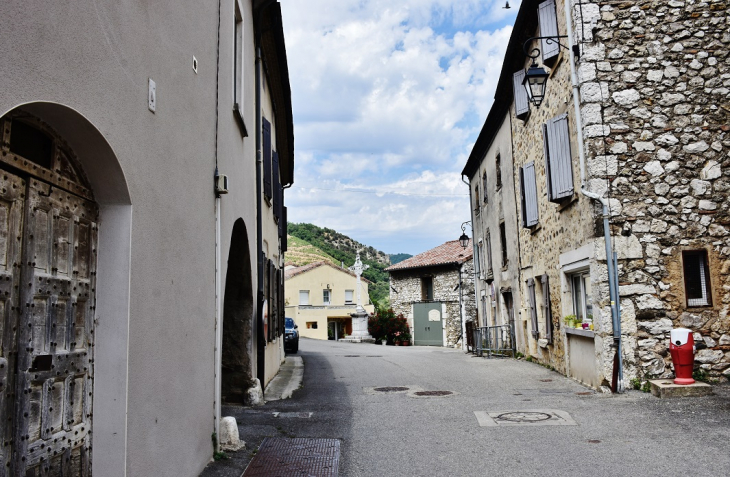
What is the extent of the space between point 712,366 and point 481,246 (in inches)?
576

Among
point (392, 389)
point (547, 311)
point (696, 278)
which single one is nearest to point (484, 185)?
point (547, 311)

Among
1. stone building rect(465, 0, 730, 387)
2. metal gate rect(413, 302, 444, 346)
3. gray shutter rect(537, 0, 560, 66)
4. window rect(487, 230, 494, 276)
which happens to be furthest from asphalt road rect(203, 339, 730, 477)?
metal gate rect(413, 302, 444, 346)

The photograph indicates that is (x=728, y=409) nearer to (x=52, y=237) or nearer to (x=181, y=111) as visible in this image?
(x=181, y=111)

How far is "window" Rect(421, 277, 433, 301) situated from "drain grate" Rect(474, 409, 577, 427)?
91.4 feet

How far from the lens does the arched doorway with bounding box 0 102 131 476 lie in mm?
2381

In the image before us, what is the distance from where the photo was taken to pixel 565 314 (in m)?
11.1

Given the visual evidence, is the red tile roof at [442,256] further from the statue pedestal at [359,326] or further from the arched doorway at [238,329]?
the arched doorway at [238,329]

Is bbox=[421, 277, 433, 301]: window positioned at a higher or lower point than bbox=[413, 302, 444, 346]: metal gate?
higher

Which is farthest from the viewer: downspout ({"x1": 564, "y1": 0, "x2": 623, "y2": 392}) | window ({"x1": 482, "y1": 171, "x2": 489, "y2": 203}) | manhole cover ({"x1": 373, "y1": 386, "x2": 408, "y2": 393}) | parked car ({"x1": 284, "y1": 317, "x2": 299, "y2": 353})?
parked car ({"x1": 284, "y1": 317, "x2": 299, "y2": 353})

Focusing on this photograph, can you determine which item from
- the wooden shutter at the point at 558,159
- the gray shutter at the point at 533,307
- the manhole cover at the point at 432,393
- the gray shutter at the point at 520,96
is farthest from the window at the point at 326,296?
the manhole cover at the point at 432,393

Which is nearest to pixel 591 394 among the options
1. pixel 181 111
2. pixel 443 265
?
pixel 181 111

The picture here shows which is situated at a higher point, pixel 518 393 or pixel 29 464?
pixel 29 464

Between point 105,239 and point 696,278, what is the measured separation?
846cm

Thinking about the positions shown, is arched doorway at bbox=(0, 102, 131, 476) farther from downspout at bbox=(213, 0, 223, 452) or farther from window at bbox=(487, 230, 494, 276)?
window at bbox=(487, 230, 494, 276)
